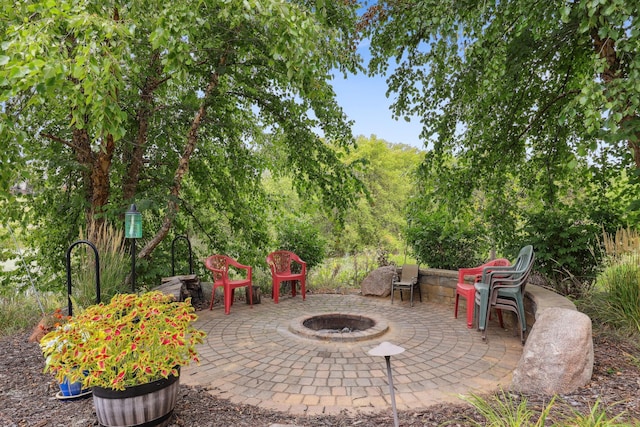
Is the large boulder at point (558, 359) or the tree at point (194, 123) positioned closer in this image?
the large boulder at point (558, 359)

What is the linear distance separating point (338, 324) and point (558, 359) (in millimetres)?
2464

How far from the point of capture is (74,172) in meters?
4.90

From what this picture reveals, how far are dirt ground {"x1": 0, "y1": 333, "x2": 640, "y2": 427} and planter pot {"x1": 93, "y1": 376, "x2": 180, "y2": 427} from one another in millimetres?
205

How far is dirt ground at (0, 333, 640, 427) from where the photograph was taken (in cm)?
206

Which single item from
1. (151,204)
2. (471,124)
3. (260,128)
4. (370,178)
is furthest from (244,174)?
(370,178)

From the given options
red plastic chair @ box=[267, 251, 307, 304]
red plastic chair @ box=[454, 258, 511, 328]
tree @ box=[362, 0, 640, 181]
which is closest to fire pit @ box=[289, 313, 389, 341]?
red plastic chair @ box=[454, 258, 511, 328]

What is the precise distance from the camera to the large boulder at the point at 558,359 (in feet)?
7.65

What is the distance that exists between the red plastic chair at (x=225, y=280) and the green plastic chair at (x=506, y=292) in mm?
2799

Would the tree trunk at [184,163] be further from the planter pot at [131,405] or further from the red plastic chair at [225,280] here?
the planter pot at [131,405]

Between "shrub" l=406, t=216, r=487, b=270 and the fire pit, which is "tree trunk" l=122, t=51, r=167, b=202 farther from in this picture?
"shrub" l=406, t=216, r=487, b=270

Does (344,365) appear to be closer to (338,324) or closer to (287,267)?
(338,324)

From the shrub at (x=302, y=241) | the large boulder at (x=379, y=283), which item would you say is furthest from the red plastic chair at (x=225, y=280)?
the large boulder at (x=379, y=283)

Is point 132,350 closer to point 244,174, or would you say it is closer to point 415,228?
point 244,174

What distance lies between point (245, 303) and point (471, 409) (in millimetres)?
3664
